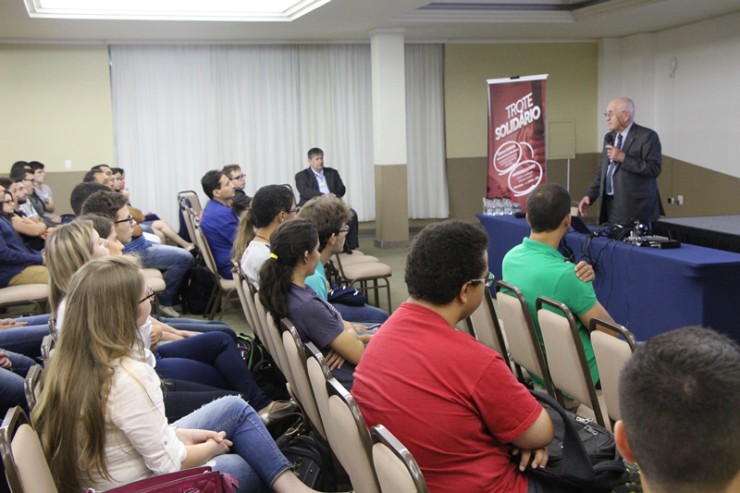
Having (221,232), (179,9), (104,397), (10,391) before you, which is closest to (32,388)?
(104,397)

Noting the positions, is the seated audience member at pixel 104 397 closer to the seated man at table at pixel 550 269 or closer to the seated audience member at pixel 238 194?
the seated man at table at pixel 550 269

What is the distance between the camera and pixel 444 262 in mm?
2014

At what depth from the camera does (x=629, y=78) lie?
10.7 meters

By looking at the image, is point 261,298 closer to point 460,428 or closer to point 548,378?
point 548,378

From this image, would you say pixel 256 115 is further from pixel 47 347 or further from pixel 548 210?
pixel 47 347

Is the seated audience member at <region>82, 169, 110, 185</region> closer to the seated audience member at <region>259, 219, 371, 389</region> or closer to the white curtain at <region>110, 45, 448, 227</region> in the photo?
the white curtain at <region>110, 45, 448, 227</region>

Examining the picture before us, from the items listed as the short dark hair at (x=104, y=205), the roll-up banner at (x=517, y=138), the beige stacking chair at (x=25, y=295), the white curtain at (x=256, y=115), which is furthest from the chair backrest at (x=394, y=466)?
the white curtain at (x=256, y=115)

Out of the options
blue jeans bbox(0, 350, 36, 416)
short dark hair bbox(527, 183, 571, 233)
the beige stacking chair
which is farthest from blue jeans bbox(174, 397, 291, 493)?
the beige stacking chair

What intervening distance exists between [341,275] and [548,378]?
2775mm

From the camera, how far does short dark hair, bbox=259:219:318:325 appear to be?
3016mm

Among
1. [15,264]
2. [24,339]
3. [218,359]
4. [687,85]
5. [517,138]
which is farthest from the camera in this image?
[687,85]

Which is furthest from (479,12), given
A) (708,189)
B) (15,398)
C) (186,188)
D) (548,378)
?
(15,398)

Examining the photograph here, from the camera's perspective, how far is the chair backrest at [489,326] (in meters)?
3.28

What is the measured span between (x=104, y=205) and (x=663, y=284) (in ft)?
11.2
